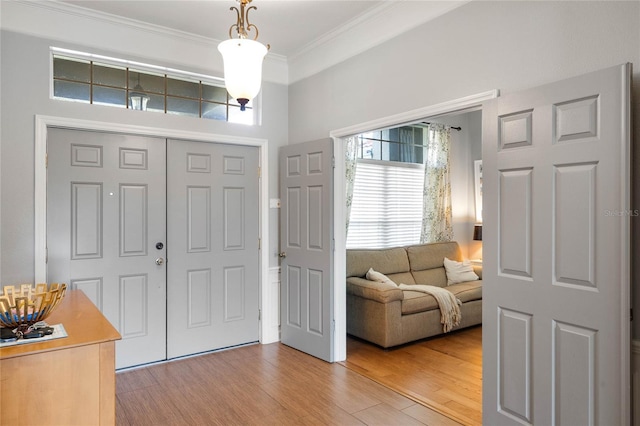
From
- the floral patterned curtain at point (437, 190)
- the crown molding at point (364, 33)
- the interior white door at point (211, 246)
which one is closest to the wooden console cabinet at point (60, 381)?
the interior white door at point (211, 246)

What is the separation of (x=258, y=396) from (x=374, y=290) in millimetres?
1553

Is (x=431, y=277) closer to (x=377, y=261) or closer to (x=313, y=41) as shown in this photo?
(x=377, y=261)

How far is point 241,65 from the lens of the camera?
213cm

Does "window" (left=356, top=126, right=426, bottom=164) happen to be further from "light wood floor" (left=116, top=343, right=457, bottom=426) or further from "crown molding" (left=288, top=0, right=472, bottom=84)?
"light wood floor" (left=116, top=343, right=457, bottom=426)

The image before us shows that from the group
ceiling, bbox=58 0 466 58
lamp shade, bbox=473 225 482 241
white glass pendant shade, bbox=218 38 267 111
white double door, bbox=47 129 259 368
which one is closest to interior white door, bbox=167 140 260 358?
white double door, bbox=47 129 259 368

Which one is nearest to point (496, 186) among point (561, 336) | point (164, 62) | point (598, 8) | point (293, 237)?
point (561, 336)

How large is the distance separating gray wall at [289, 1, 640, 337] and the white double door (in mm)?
1215

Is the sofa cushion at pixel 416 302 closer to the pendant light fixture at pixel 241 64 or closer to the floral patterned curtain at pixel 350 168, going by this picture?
the floral patterned curtain at pixel 350 168

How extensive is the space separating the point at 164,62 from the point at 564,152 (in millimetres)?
3270

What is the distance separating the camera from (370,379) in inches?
132

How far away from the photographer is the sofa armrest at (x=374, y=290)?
398 cm

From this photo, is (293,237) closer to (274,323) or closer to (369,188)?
(274,323)

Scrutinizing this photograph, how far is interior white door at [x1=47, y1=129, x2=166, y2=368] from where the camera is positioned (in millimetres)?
3270

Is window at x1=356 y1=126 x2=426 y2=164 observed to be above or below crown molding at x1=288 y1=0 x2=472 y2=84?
below
